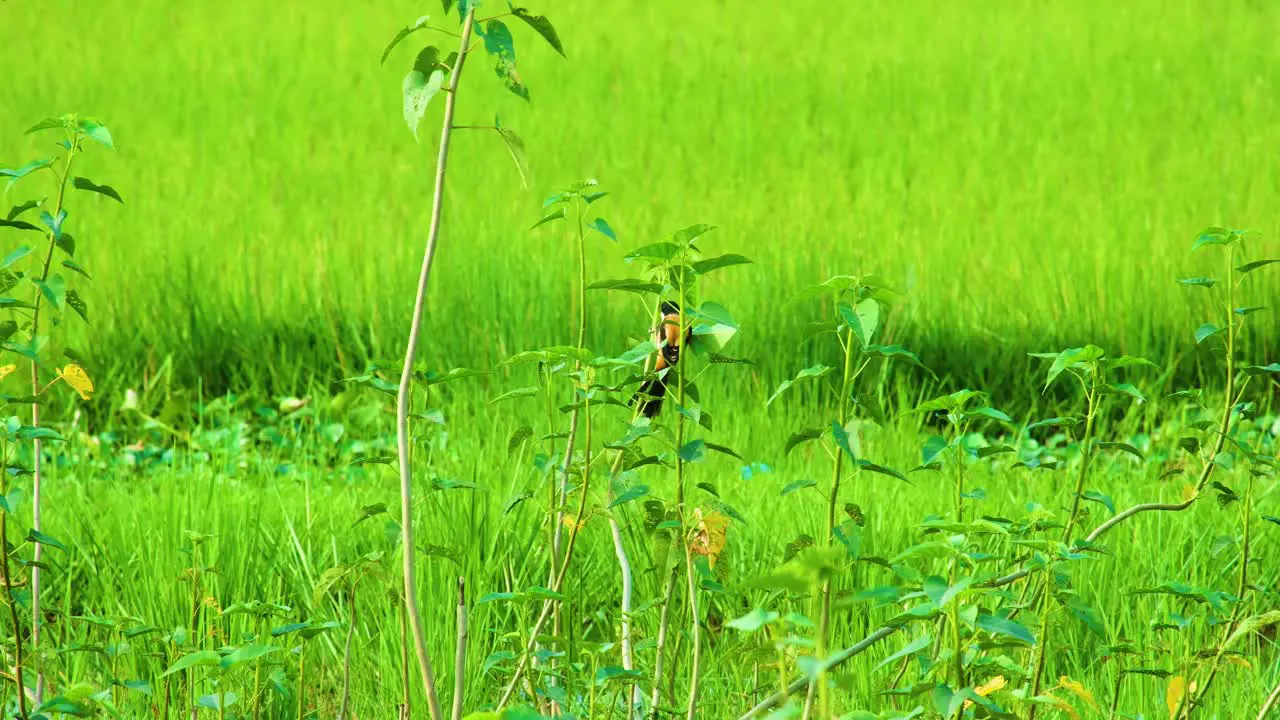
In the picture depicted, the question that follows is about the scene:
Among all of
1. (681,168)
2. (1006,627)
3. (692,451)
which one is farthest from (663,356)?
(681,168)

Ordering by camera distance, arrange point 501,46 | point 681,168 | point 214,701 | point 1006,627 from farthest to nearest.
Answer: point 681,168 → point 214,701 → point 501,46 → point 1006,627

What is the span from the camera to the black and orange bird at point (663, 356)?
153cm

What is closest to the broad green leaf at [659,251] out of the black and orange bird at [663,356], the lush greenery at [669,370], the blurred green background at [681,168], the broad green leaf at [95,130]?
the lush greenery at [669,370]

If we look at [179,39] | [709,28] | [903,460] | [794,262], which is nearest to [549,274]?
[794,262]

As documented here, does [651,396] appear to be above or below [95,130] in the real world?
below

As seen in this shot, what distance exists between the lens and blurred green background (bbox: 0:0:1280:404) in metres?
3.86

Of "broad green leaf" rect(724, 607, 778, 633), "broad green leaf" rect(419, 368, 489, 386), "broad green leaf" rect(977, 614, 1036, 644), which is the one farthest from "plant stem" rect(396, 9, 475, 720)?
"broad green leaf" rect(977, 614, 1036, 644)

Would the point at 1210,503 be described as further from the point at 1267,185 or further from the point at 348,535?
the point at 1267,185

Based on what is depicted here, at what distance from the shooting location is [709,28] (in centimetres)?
812

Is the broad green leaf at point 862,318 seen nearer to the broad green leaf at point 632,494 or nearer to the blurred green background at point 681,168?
the broad green leaf at point 632,494

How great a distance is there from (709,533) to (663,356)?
242mm

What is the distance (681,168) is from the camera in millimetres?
5426

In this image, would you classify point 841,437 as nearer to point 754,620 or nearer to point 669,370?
point 669,370

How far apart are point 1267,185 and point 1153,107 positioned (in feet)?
4.07
